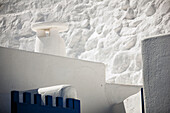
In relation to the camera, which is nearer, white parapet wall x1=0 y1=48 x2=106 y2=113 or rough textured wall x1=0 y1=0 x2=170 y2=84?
white parapet wall x1=0 y1=48 x2=106 y2=113

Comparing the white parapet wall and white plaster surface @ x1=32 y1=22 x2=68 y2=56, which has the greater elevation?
white plaster surface @ x1=32 y1=22 x2=68 y2=56

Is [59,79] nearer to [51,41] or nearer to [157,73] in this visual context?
[51,41]

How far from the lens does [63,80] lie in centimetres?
752

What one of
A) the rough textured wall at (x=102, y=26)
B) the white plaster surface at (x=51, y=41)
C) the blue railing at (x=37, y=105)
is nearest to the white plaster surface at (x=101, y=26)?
the rough textured wall at (x=102, y=26)

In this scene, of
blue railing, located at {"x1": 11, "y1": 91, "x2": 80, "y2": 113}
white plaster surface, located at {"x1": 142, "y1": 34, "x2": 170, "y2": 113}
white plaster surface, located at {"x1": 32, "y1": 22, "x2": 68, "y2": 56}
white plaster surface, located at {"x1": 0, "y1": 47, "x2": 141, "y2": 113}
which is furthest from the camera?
white plaster surface, located at {"x1": 32, "y1": 22, "x2": 68, "y2": 56}

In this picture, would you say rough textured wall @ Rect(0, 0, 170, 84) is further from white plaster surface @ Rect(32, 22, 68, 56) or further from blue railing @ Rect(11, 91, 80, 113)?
blue railing @ Rect(11, 91, 80, 113)

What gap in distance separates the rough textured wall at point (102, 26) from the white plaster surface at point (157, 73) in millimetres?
7232

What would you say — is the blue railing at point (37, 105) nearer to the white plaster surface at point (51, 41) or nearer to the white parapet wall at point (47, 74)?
the white parapet wall at point (47, 74)

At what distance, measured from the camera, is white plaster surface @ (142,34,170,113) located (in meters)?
3.55

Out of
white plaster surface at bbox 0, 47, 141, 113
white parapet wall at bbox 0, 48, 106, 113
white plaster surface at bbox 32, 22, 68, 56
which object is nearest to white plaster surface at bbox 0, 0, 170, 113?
white plaster surface at bbox 0, 47, 141, 113

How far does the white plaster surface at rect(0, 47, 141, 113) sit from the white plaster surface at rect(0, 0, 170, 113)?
7.46 ft

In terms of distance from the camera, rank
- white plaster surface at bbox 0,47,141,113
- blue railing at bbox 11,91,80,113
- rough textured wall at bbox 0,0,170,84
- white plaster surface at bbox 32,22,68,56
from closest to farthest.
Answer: blue railing at bbox 11,91,80,113
white plaster surface at bbox 0,47,141,113
white plaster surface at bbox 32,22,68,56
rough textured wall at bbox 0,0,170,84

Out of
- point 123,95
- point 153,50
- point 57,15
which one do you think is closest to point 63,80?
point 123,95

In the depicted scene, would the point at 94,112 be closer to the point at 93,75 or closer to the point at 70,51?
the point at 93,75
